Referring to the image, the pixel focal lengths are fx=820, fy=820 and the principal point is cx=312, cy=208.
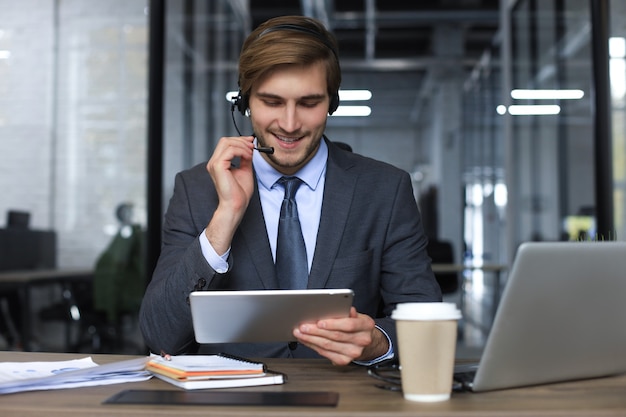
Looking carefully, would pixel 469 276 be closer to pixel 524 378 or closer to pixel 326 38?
pixel 326 38

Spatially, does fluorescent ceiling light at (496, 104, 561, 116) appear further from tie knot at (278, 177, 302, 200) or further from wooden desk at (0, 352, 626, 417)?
wooden desk at (0, 352, 626, 417)

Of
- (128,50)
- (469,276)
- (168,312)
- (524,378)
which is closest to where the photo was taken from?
(524,378)

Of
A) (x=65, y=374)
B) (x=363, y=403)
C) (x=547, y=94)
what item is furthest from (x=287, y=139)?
(x=547, y=94)

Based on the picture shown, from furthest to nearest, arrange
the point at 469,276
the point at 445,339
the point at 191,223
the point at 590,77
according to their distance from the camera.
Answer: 1. the point at 469,276
2. the point at 590,77
3. the point at 191,223
4. the point at 445,339

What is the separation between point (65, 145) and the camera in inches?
185

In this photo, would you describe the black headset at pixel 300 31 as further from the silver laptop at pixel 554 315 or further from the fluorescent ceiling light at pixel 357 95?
the fluorescent ceiling light at pixel 357 95

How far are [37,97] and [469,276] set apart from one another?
5.07 metres

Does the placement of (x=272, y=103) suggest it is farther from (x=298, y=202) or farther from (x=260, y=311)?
(x=260, y=311)

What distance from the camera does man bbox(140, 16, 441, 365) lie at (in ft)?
6.17

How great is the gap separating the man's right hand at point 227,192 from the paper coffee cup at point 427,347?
2.14 feet

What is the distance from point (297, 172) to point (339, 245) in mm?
249

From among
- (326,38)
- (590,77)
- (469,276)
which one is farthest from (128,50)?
(469,276)

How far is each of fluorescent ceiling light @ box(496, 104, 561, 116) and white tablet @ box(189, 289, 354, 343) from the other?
411 centimetres

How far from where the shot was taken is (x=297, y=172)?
212 cm
